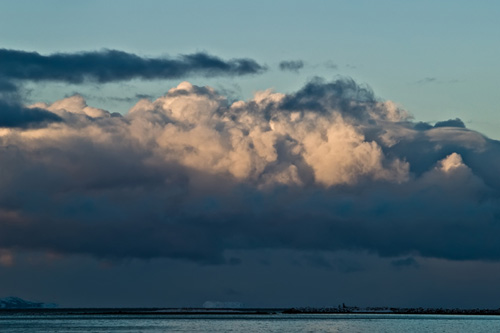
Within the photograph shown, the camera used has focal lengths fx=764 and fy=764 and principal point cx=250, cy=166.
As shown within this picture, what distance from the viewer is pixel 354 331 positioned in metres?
166

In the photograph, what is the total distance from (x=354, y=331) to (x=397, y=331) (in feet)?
34.0

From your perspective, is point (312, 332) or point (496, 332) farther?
point (496, 332)

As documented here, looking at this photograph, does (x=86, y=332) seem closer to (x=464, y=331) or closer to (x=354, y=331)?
(x=354, y=331)

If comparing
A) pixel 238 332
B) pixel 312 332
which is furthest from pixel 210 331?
pixel 312 332

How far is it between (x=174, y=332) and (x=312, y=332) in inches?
1137

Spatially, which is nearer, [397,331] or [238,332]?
[238,332]

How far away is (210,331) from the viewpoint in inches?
6437

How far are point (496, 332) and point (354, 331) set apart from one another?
3162 centimetres

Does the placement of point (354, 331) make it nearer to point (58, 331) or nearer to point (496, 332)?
point (496, 332)

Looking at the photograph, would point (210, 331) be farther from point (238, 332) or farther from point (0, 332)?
point (0, 332)

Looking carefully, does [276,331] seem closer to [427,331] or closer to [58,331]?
[427,331]

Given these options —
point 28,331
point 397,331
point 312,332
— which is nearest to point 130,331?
point 28,331

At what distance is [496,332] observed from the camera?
551ft

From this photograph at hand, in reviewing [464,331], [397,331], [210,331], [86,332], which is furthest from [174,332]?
[464,331]
